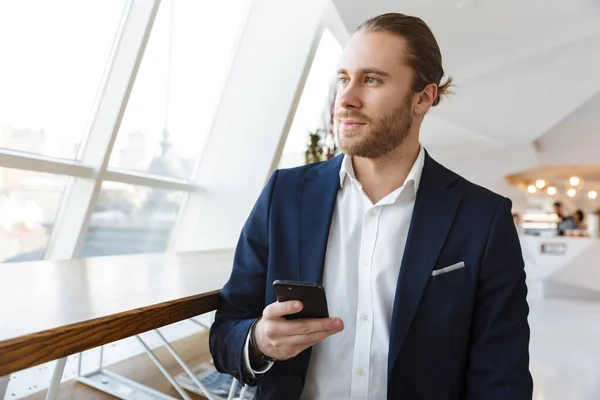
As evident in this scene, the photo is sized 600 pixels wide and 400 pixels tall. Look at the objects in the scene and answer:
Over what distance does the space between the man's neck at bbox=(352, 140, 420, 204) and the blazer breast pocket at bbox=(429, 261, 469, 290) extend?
27cm

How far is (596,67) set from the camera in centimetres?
554

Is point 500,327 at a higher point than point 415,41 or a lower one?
lower

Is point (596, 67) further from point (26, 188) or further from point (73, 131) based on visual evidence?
point (26, 188)

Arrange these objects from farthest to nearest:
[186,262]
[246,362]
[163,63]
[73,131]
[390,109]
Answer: [163,63] < [73,131] < [186,262] < [390,109] < [246,362]

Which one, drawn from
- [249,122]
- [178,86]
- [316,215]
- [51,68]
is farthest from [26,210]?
[316,215]

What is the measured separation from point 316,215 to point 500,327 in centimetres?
53

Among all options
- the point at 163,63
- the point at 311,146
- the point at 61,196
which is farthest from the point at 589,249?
the point at 61,196

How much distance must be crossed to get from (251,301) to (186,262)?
77 cm

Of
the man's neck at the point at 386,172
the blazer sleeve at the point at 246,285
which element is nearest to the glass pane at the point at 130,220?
the blazer sleeve at the point at 246,285

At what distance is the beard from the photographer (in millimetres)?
1246

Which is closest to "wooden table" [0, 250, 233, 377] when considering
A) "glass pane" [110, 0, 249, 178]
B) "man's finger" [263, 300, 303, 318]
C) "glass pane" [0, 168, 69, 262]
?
"man's finger" [263, 300, 303, 318]

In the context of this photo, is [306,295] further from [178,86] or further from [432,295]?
[178,86]

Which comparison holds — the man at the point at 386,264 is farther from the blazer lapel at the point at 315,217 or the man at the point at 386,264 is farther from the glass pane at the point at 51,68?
the glass pane at the point at 51,68

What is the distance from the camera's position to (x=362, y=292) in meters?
1.21
